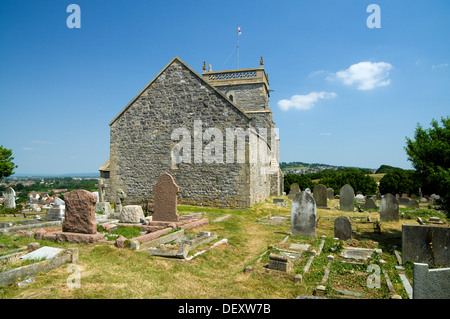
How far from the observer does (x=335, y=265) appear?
6.82 metres

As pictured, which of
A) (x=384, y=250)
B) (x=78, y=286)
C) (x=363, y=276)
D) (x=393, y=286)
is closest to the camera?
(x=78, y=286)

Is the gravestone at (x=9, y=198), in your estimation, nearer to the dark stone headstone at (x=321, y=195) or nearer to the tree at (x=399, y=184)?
the dark stone headstone at (x=321, y=195)

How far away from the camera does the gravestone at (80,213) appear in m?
7.94

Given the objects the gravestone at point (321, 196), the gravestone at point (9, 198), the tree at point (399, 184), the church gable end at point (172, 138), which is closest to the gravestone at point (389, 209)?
the gravestone at point (321, 196)

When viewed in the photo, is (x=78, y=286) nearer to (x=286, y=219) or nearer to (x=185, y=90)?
(x=286, y=219)

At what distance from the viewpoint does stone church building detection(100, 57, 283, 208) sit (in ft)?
50.2

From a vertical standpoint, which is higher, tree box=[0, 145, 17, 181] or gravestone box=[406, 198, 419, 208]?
tree box=[0, 145, 17, 181]

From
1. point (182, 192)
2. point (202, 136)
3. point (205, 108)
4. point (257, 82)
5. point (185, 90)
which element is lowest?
point (182, 192)

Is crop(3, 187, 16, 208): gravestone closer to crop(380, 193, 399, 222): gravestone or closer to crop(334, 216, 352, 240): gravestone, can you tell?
crop(334, 216, 352, 240): gravestone

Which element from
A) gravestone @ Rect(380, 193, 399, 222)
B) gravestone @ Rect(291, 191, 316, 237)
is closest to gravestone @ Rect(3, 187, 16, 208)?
gravestone @ Rect(291, 191, 316, 237)

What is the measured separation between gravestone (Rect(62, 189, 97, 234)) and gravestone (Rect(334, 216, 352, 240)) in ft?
26.7

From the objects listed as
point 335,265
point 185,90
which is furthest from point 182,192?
point 335,265

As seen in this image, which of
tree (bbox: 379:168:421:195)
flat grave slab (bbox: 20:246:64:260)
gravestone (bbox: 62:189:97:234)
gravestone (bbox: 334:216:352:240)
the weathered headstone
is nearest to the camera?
flat grave slab (bbox: 20:246:64:260)
